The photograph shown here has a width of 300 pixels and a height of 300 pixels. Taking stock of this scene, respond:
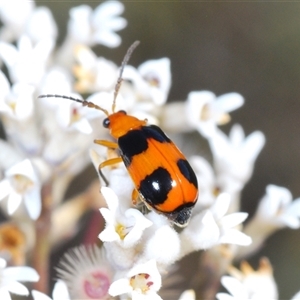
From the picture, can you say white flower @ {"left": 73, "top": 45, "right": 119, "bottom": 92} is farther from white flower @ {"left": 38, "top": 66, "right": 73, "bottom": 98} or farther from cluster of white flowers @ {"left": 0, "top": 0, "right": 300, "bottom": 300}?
white flower @ {"left": 38, "top": 66, "right": 73, "bottom": 98}

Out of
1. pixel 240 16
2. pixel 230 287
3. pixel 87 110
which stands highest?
pixel 240 16

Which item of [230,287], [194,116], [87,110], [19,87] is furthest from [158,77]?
[230,287]

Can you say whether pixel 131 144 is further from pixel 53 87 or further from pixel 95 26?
pixel 95 26

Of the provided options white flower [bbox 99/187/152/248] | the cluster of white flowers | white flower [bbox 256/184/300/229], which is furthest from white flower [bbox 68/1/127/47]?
white flower [bbox 99/187/152/248]

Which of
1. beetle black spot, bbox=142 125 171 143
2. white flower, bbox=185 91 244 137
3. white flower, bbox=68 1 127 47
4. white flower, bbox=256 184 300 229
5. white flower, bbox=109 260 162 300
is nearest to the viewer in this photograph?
white flower, bbox=109 260 162 300

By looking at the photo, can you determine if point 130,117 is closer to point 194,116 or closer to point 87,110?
point 87,110

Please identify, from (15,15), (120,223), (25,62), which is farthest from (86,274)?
(15,15)

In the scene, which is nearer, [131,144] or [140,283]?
[140,283]
